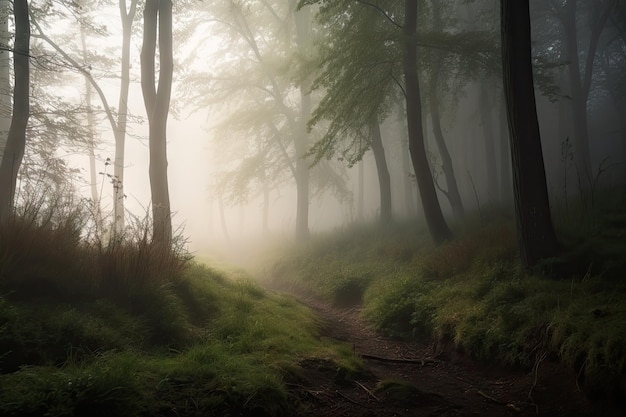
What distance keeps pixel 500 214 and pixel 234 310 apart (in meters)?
8.13

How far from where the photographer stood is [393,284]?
793cm

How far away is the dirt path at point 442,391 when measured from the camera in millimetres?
3650

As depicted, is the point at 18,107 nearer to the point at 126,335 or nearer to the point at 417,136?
the point at 126,335

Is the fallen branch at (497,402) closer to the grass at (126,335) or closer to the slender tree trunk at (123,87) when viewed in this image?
the grass at (126,335)

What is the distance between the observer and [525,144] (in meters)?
6.10

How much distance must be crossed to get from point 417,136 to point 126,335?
27.3 ft

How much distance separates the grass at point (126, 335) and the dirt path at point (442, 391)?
13.2 inches

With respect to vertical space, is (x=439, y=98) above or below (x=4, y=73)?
below

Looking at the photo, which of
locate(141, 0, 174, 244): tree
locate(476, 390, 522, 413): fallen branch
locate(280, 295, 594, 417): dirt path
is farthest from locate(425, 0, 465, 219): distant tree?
locate(476, 390, 522, 413): fallen branch

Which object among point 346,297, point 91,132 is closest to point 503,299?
point 346,297

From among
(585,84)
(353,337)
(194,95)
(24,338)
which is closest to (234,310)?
(353,337)

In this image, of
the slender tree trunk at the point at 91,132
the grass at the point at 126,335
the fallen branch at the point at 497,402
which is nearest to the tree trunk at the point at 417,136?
the grass at the point at 126,335

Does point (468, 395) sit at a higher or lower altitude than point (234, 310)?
lower

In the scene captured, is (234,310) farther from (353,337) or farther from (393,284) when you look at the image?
(393,284)
